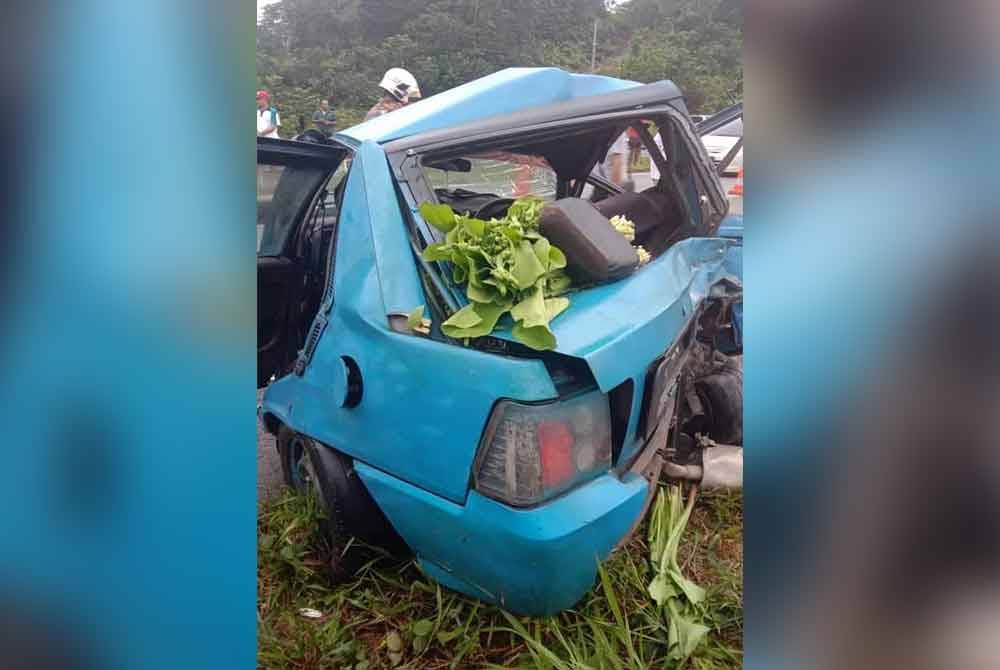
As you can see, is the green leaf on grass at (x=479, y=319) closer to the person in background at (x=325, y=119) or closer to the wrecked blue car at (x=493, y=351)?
the wrecked blue car at (x=493, y=351)

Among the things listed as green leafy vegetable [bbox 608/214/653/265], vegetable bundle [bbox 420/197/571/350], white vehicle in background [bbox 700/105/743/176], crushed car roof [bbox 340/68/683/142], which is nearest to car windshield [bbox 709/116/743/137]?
white vehicle in background [bbox 700/105/743/176]

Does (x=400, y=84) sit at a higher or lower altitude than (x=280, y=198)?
higher

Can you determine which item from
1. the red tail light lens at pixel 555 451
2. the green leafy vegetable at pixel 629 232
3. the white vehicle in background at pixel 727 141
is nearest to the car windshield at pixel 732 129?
the white vehicle in background at pixel 727 141

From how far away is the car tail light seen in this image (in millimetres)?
1373

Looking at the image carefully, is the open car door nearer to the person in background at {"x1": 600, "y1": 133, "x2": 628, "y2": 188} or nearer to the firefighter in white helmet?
the firefighter in white helmet

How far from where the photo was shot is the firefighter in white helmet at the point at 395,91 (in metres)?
1.54

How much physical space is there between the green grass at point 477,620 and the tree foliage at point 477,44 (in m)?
0.93

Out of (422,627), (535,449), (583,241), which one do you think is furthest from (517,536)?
(583,241)

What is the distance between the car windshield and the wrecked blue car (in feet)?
0.18

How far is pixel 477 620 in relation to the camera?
58.4 inches

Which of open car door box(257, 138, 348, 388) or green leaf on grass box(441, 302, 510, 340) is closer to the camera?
green leaf on grass box(441, 302, 510, 340)

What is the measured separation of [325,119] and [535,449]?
2.75 feet

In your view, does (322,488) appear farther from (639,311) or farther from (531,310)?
(639,311)
